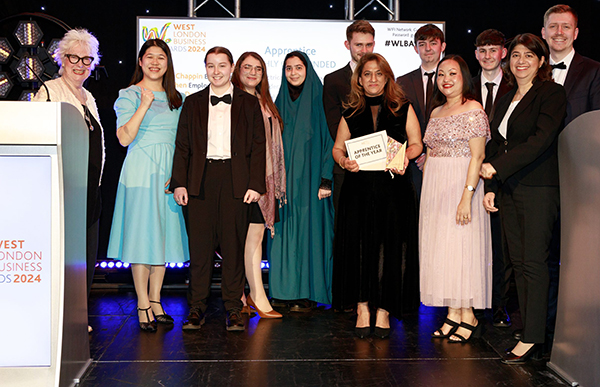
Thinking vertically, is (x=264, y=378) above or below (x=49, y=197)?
below

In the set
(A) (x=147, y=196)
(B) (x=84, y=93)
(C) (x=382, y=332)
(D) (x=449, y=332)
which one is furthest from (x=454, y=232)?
(B) (x=84, y=93)

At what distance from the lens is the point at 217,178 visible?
3.69m

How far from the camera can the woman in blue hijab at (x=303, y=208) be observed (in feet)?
13.9

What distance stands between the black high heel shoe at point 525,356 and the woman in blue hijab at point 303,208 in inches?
59.8

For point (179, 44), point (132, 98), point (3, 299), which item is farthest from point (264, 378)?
point (179, 44)

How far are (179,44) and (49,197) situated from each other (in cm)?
327

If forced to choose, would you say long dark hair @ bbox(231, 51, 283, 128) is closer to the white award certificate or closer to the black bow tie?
the black bow tie

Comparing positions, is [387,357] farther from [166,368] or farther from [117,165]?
[117,165]

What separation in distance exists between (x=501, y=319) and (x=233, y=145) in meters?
2.30

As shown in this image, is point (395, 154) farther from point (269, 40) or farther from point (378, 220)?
point (269, 40)

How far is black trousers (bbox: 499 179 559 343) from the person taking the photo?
3.05 m

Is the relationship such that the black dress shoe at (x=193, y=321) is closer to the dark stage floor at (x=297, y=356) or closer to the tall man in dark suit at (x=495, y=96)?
the dark stage floor at (x=297, y=356)

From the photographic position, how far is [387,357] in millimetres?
3201

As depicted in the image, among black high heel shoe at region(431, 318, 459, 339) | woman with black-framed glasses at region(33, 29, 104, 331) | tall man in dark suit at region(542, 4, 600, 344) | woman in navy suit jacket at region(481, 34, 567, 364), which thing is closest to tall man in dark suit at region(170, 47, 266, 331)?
woman with black-framed glasses at region(33, 29, 104, 331)
